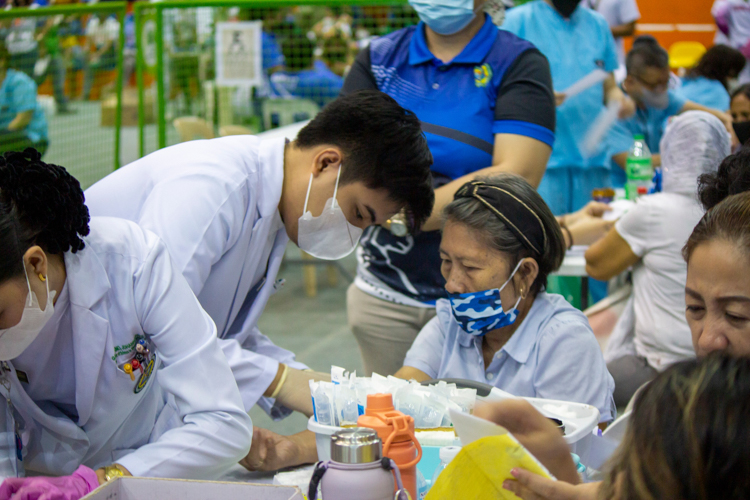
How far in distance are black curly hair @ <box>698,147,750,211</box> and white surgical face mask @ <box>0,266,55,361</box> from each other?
4.21 feet

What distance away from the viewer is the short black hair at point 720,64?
5.27 metres

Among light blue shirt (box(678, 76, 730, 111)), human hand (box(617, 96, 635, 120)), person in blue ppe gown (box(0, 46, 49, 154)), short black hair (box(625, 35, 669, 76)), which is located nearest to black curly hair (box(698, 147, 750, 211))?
human hand (box(617, 96, 635, 120))

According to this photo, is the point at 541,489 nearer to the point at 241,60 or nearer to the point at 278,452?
the point at 278,452

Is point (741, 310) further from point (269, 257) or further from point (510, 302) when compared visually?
point (269, 257)

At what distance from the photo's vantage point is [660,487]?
28.1 inches

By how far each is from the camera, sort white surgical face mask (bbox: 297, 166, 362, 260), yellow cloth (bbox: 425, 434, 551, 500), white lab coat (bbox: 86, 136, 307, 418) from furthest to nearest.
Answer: white surgical face mask (bbox: 297, 166, 362, 260) < white lab coat (bbox: 86, 136, 307, 418) < yellow cloth (bbox: 425, 434, 551, 500)

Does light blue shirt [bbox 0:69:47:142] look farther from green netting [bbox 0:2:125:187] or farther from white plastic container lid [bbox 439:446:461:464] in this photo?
white plastic container lid [bbox 439:446:461:464]

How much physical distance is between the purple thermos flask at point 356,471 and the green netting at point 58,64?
4.40 metres

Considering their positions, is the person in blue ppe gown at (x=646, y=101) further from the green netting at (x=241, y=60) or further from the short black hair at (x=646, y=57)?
the green netting at (x=241, y=60)

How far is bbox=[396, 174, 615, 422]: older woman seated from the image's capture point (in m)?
1.66

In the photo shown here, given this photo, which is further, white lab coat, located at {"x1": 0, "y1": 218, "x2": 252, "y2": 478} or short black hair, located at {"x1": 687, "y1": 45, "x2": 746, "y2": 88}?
short black hair, located at {"x1": 687, "y1": 45, "x2": 746, "y2": 88}

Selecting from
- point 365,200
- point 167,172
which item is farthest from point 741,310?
point 167,172

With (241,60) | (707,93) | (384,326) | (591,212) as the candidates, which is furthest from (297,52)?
(384,326)

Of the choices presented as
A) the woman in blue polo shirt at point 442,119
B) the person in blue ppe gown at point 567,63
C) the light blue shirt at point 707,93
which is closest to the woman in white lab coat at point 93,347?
the woman in blue polo shirt at point 442,119
